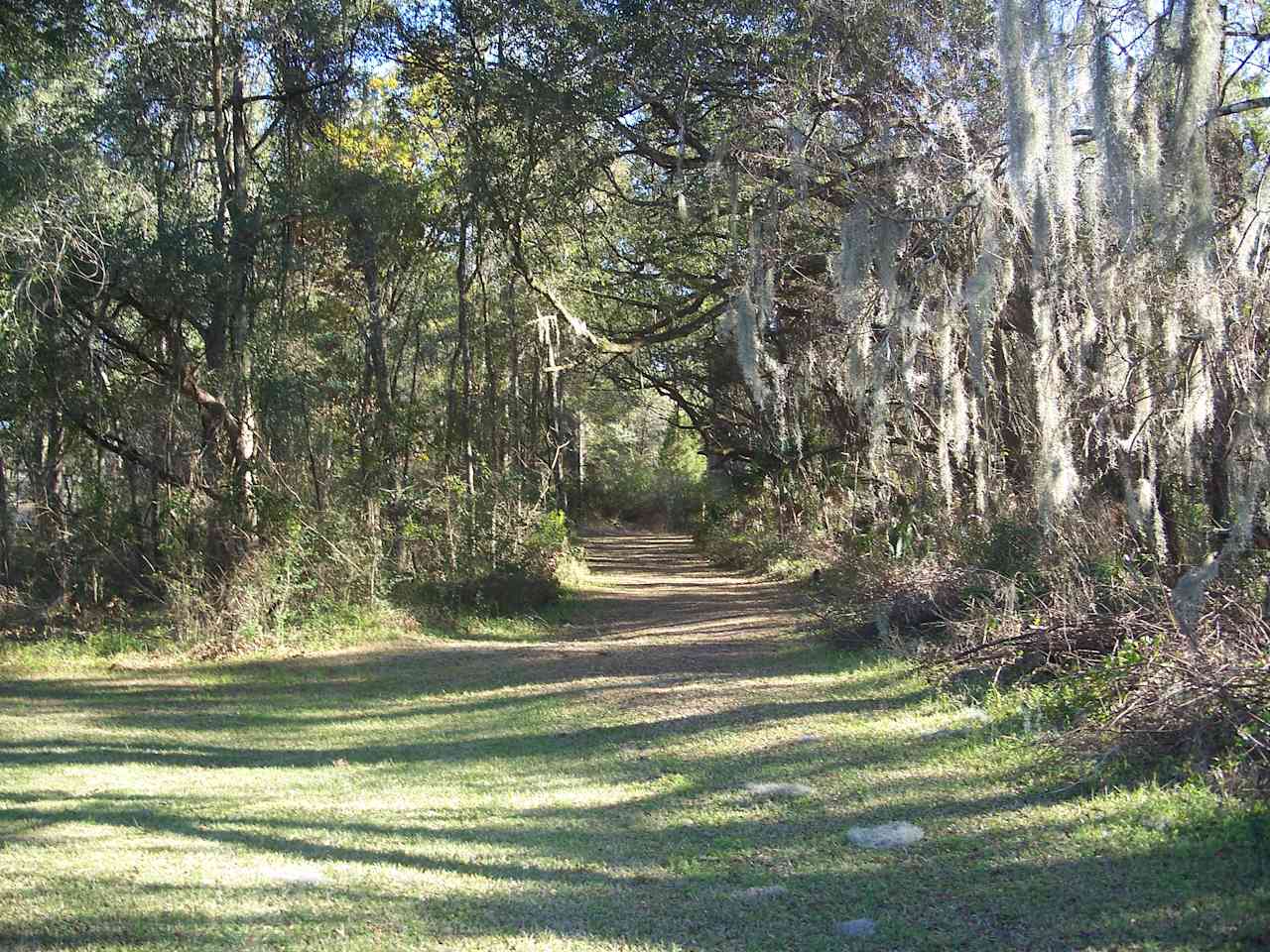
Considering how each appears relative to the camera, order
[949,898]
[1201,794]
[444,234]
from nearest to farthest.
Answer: [949,898] → [1201,794] → [444,234]

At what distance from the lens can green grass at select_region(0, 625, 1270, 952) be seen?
161 inches

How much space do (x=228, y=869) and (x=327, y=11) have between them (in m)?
10.2

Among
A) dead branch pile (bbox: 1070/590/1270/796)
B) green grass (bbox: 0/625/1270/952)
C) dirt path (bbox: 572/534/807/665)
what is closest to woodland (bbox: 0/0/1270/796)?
dead branch pile (bbox: 1070/590/1270/796)

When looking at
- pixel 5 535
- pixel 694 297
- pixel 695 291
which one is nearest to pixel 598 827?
pixel 5 535

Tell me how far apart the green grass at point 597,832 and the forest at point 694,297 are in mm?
770

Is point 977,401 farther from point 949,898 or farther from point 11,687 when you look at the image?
point 11,687

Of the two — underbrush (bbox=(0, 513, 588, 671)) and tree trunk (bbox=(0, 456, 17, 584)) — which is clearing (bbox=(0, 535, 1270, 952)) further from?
tree trunk (bbox=(0, 456, 17, 584))

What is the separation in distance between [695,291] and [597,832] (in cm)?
1312

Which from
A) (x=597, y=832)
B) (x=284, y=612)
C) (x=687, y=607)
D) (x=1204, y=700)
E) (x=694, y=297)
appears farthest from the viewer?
(x=694, y=297)

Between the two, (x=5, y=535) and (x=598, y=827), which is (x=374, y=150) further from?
(x=598, y=827)

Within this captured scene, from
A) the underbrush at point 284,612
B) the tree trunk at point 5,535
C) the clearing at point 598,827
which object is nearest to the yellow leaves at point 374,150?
the underbrush at point 284,612

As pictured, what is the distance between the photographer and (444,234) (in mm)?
15547

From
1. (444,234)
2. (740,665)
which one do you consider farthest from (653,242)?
(740,665)

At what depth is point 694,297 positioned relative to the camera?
16297 millimetres
